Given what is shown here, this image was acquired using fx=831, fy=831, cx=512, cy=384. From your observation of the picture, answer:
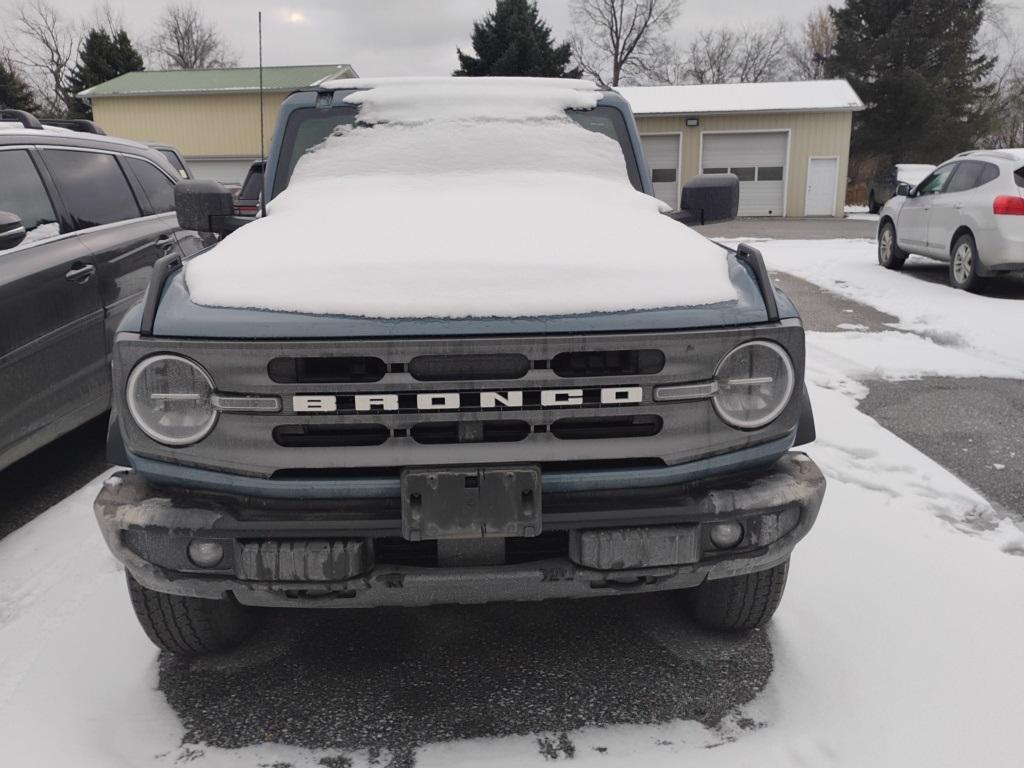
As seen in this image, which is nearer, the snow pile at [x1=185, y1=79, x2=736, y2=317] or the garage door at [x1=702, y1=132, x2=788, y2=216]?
the snow pile at [x1=185, y1=79, x2=736, y2=317]

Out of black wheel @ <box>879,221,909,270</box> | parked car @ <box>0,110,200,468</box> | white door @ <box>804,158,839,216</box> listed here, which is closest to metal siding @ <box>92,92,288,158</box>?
white door @ <box>804,158,839,216</box>

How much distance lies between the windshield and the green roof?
27.2m

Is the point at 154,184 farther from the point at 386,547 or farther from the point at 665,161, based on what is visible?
the point at 665,161

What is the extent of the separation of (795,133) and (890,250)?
1665 centimetres

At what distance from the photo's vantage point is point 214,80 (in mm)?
30516

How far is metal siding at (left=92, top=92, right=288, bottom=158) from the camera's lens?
97.7 feet

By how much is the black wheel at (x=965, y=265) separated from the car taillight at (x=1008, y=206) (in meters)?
0.47

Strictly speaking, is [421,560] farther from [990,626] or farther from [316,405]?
[990,626]

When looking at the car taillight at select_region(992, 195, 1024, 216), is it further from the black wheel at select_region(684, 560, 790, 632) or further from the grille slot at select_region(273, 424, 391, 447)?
the grille slot at select_region(273, 424, 391, 447)

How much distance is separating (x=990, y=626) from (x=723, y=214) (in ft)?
6.37

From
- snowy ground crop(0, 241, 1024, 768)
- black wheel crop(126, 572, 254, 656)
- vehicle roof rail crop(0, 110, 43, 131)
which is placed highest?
vehicle roof rail crop(0, 110, 43, 131)

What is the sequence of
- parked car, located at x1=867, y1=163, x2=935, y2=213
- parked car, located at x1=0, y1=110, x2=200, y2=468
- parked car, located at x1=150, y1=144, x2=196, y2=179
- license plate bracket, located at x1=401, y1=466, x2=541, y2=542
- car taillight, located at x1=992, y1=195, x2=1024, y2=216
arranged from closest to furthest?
license plate bracket, located at x1=401, y1=466, x2=541, y2=542 → parked car, located at x1=0, y1=110, x2=200, y2=468 → parked car, located at x1=150, y1=144, x2=196, y2=179 → car taillight, located at x1=992, y1=195, x2=1024, y2=216 → parked car, located at x1=867, y1=163, x2=935, y2=213

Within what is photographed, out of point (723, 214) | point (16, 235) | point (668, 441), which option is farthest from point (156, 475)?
point (723, 214)

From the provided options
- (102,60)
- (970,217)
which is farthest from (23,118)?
(102,60)
